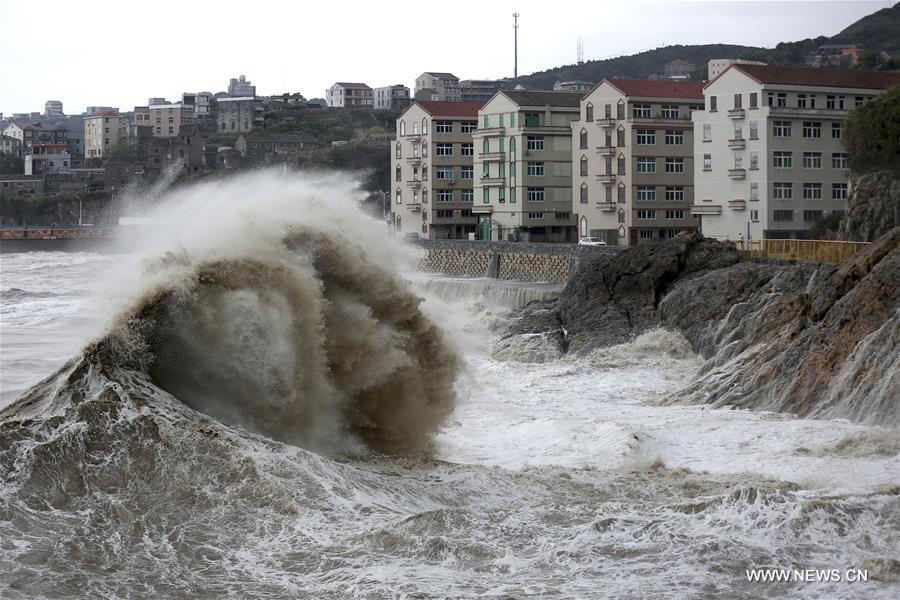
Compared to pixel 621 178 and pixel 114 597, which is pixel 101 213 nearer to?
pixel 621 178

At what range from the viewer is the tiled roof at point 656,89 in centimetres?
5409

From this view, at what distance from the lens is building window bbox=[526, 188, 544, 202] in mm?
59781

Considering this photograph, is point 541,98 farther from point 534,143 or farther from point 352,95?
point 352,95

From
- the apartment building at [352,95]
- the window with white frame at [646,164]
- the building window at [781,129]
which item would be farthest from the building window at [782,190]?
the apartment building at [352,95]

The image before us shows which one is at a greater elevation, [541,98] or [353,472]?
[541,98]

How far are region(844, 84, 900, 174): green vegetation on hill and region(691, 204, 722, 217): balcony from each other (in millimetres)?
7222

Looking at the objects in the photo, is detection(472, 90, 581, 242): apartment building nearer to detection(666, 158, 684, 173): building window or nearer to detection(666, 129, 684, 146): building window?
detection(666, 158, 684, 173): building window

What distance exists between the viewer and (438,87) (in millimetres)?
147750

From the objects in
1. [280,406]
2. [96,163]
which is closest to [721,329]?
[280,406]

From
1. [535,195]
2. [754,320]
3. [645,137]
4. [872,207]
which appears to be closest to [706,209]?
[645,137]

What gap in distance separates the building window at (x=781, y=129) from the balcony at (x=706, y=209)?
12.3ft

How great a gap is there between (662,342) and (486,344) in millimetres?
5533

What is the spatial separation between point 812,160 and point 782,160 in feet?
5.11

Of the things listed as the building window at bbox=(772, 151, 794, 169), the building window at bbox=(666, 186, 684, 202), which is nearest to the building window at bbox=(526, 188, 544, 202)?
the building window at bbox=(666, 186, 684, 202)
